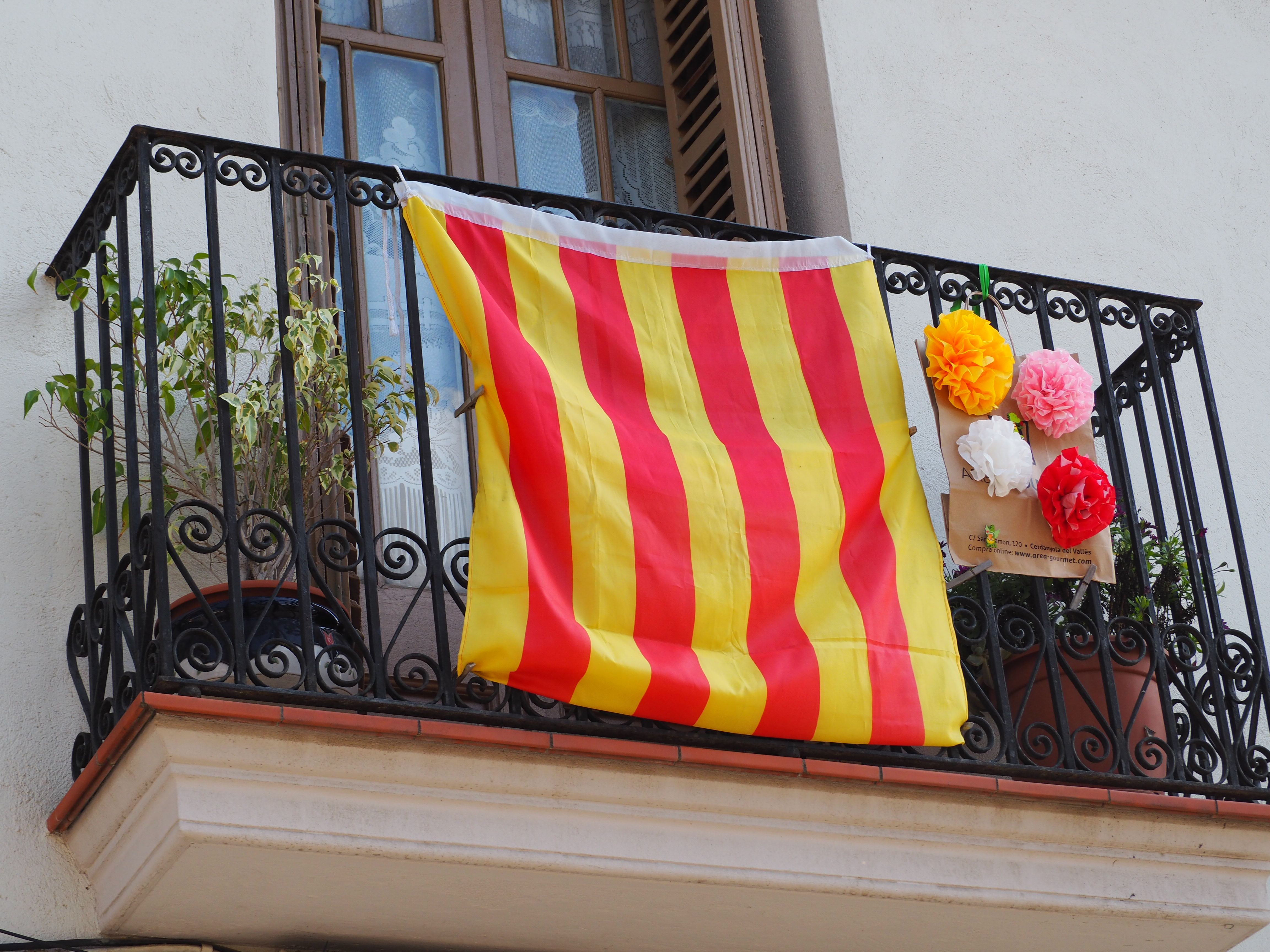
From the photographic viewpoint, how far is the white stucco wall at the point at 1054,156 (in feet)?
21.1

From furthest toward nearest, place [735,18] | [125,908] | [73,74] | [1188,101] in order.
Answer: [1188,101], [735,18], [73,74], [125,908]

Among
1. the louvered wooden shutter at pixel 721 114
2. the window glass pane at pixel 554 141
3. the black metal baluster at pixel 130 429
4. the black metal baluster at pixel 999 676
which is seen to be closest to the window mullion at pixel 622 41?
the louvered wooden shutter at pixel 721 114

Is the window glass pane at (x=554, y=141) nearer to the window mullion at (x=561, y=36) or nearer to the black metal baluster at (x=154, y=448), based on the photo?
the window mullion at (x=561, y=36)

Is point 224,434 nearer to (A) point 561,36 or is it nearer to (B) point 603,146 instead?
(B) point 603,146

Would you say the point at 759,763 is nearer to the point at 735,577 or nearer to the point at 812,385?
the point at 735,577

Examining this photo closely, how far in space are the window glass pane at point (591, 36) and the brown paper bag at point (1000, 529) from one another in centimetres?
243

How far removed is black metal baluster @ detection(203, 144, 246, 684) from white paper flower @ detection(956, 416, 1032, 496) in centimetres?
207

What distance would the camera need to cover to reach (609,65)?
6.88m

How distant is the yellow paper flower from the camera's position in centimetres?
496

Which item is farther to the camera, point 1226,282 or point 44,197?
point 1226,282

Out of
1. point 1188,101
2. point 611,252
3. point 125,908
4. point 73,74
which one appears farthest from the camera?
point 1188,101

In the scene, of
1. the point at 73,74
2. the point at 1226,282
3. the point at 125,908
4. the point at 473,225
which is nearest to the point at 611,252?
the point at 473,225

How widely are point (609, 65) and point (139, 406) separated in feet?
9.20

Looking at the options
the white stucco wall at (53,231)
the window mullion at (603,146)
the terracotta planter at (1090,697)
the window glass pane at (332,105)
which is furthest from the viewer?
the window mullion at (603,146)
